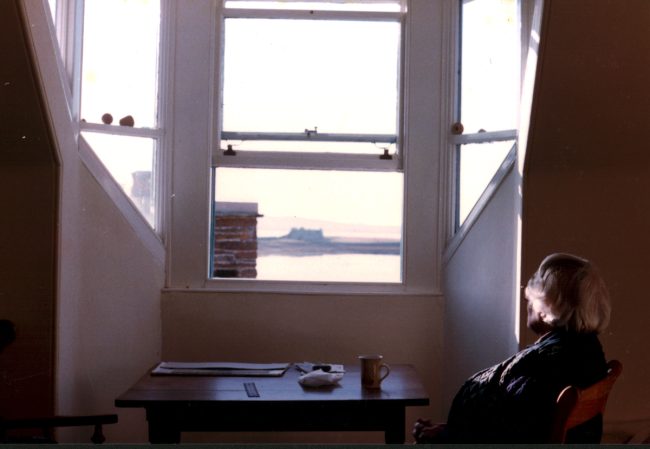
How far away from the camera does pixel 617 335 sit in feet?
11.7

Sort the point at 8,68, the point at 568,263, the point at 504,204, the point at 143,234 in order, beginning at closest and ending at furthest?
the point at 568,263, the point at 8,68, the point at 504,204, the point at 143,234

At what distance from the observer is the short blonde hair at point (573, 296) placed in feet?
8.08

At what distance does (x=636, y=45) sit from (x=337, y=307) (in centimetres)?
193

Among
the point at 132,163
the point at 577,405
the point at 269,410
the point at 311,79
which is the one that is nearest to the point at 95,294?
the point at 132,163

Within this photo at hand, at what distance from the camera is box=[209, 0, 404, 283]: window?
14.5 feet

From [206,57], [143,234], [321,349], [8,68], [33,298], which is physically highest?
[206,57]

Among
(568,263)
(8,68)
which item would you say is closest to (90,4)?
(8,68)

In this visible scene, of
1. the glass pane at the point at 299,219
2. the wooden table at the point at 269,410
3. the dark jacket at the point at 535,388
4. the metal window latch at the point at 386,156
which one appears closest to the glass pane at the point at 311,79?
the metal window latch at the point at 386,156

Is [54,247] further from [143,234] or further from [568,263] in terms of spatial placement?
[568,263]

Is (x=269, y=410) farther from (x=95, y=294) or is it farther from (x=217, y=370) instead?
(x=95, y=294)

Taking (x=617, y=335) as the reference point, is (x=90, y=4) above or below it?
above

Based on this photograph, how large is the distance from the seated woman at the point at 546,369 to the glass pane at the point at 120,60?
2.32 metres

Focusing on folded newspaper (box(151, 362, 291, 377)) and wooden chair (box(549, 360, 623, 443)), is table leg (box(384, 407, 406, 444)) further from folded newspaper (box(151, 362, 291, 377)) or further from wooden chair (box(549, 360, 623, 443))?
wooden chair (box(549, 360, 623, 443))

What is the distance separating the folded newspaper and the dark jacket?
1.13 meters
